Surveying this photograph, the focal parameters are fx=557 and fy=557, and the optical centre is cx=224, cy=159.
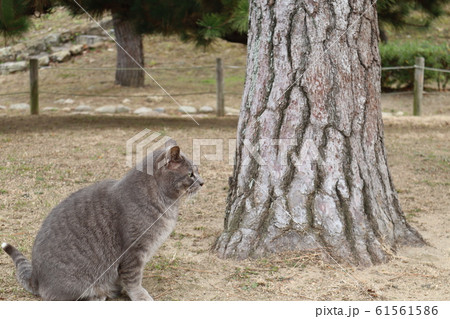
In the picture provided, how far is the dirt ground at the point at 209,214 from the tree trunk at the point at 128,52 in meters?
3.13

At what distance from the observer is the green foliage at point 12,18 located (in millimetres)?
7925

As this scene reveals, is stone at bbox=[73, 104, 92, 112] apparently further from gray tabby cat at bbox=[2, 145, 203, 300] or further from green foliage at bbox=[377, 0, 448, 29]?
gray tabby cat at bbox=[2, 145, 203, 300]

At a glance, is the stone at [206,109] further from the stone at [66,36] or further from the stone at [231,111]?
the stone at [66,36]

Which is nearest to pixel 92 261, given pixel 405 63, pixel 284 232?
pixel 284 232

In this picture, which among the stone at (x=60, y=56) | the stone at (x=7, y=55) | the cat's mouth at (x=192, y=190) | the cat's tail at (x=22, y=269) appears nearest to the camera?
the cat's tail at (x=22, y=269)

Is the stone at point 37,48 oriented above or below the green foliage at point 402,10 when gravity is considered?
below

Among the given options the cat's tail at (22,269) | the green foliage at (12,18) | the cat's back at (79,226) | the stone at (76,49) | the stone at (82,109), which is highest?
the green foliage at (12,18)

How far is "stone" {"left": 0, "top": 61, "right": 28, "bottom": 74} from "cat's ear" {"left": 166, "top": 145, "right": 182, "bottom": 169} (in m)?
12.5

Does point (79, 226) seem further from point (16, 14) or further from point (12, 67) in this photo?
point (12, 67)

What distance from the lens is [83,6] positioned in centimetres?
900

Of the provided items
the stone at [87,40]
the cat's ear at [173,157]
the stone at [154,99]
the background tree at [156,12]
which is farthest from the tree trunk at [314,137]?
the stone at [87,40]

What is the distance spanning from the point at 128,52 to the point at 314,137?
891cm

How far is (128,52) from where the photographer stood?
38.7 feet

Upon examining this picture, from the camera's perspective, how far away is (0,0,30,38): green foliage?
7.93 metres
